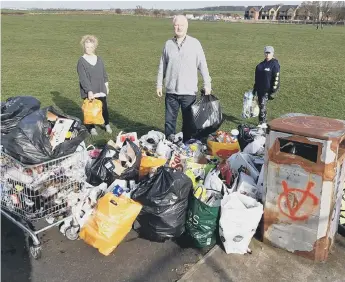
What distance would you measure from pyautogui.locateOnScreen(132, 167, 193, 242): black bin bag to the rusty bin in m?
0.73

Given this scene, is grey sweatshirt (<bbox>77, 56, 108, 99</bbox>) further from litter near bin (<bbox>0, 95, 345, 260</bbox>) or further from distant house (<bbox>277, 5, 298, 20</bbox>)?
distant house (<bbox>277, 5, 298, 20</bbox>)

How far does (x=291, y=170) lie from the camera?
3449mm

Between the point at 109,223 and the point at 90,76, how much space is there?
361cm

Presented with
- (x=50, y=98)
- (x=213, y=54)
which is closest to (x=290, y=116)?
(x=50, y=98)

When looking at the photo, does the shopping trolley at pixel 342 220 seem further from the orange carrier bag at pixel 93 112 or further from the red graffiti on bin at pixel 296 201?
the orange carrier bag at pixel 93 112

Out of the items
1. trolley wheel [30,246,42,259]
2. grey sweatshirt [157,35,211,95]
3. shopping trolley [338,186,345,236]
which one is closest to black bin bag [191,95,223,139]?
grey sweatshirt [157,35,211,95]

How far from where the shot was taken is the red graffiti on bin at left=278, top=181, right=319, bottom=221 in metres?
3.42

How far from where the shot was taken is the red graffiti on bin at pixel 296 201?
3421 mm

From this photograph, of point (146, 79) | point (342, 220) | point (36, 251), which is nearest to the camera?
point (36, 251)

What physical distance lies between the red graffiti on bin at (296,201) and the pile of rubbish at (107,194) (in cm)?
20

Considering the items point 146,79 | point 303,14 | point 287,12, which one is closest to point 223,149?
point 146,79

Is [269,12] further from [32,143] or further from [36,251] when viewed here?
[36,251]

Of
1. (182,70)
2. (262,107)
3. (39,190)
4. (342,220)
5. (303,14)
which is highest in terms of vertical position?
(303,14)

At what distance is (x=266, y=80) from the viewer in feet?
24.5
